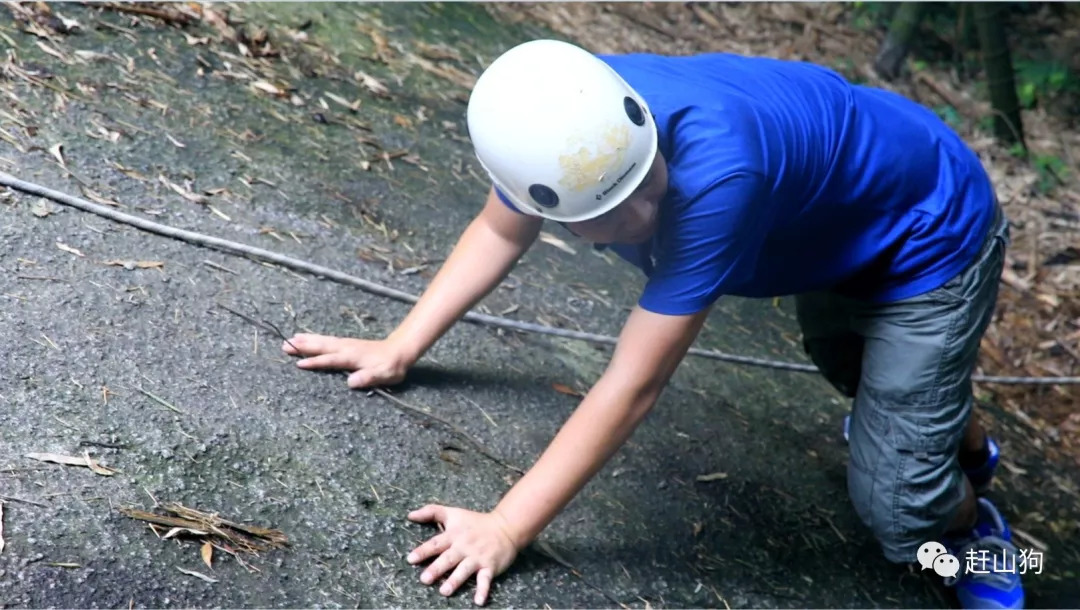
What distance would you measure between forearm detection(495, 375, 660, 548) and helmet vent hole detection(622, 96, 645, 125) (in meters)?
0.58

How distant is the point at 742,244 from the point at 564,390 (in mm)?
1171

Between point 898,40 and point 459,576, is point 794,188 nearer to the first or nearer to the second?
point 459,576

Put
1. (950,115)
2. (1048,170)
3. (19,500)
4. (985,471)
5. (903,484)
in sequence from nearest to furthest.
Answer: (19,500) → (903,484) → (985,471) → (1048,170) → (950,115)

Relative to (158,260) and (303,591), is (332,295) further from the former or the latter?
(303,591)

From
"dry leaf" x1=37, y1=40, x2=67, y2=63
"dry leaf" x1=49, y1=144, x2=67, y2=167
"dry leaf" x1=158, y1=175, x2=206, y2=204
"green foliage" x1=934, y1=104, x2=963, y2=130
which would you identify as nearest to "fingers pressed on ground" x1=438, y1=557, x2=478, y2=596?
"dry leaf" x1=158, y1=175, x2=206, y2=204

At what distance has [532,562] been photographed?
2.48 meters

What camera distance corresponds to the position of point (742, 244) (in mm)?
2234

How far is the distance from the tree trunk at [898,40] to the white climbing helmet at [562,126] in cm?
560

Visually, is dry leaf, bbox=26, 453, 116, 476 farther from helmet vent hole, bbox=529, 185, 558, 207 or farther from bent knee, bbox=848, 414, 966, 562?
bent knee, bbox=848, 414, 966, 562

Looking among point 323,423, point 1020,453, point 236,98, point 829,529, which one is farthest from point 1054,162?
point 323,423

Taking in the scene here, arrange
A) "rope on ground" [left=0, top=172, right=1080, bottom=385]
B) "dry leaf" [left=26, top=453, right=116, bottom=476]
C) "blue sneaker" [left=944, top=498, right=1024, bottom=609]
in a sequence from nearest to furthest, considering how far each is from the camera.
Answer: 1. "dry leaf" [left=26, top=453, right=116, bottom=476]
2. "rope on ground" [left=0, top=172, right=1080, bottom=385]
3. "blue sneaker" [left=944, top=498, right=1024, bottom=609]

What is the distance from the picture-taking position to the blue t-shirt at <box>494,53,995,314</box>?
7.17ft

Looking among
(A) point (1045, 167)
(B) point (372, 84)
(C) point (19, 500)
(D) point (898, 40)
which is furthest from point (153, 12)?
(A) point (1045, 167)

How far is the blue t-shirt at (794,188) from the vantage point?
2186mm
